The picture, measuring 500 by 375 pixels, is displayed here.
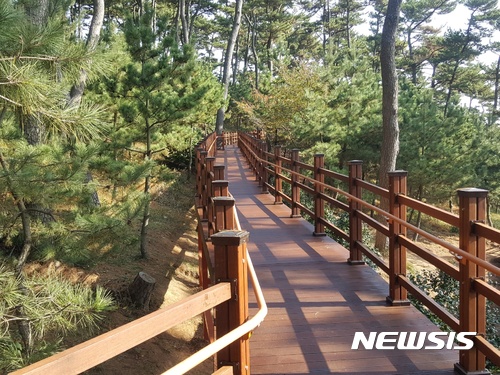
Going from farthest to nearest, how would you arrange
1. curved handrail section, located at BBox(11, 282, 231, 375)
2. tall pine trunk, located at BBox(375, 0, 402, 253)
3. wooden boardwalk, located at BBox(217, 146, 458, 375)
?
tall pine trunk, located at BBox(375, 0, 402, 253), wooden boardwalk, located at BBox(217, 146, 458, 375), curved handrail section, located at BBox(11, 282, 231, 375)

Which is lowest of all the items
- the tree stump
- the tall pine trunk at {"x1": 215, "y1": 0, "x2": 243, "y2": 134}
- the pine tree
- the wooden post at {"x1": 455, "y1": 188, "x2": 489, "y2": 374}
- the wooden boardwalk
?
the tree stump

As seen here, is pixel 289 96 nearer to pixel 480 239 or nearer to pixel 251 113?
pixel 251 113

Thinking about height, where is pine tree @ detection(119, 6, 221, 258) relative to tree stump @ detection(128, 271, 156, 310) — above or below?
above

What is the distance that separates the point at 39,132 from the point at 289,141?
17079mm

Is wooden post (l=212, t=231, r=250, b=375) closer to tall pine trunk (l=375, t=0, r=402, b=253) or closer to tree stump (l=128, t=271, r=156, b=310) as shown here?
tree stump (l=128, t=271, r=156, b=310)

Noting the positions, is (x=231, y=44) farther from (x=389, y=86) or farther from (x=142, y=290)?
(x=142, y=290)

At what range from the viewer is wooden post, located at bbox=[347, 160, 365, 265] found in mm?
5664

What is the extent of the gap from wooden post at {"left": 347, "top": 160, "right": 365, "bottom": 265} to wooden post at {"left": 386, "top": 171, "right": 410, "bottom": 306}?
3.55 feet

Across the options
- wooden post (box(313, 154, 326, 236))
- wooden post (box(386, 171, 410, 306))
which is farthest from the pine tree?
wooden post (box(386, 171, 410, 306))

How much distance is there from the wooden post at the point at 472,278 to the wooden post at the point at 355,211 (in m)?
2.33

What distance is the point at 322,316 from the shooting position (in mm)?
4355

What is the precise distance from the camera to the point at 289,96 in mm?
21562

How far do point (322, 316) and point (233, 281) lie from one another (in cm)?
224

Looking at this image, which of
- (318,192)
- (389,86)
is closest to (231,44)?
(389,86)
